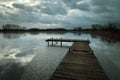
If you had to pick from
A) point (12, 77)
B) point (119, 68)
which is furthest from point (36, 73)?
point (119, 68)

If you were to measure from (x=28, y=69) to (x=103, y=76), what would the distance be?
22.4 feet

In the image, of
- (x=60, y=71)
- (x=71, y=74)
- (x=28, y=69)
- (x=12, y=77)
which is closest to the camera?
(x=71, y=74)

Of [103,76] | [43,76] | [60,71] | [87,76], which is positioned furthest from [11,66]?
[103,76]

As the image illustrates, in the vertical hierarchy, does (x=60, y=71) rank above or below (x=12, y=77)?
above

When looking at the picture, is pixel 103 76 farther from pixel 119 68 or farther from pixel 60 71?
pixel 119 68

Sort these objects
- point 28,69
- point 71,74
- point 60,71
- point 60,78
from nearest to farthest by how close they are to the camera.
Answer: point 60,78 → point 71,74 → point 60,71 → point 28,69

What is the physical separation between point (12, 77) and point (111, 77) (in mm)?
7710

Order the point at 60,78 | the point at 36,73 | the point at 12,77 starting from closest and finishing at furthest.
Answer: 1. the point at 60,78
2. the point at 12,77
3. the point at 36,73

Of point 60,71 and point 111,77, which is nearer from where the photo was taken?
point 60,71

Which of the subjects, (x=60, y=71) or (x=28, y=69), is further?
(x=28, y=69)

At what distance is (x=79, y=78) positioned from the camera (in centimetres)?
645

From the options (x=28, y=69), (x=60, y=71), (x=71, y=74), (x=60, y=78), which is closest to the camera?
(x=60, y=78)

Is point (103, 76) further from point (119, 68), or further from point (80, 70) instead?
point (119, 68)

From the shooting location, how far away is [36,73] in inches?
388
